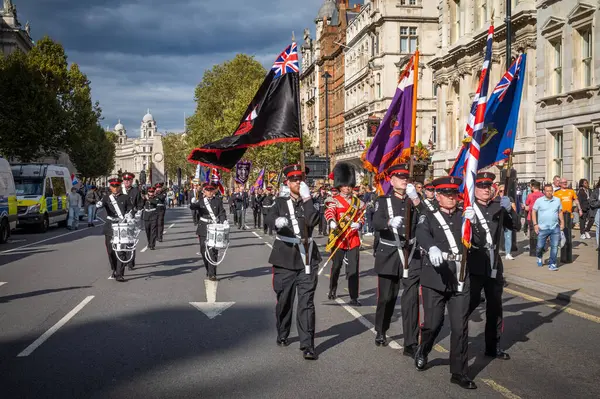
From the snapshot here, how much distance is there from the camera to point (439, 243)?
19.8 feet

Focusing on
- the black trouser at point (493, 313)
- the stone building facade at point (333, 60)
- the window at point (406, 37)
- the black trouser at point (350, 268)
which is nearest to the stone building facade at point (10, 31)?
the stone building facade at point (333, 60)

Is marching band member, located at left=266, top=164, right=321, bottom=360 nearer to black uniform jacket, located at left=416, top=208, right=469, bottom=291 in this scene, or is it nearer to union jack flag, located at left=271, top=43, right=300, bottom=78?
black uniform jacket, located at left=416, top=208, right=469, bottom=291

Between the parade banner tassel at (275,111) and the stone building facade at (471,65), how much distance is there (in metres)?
21.3

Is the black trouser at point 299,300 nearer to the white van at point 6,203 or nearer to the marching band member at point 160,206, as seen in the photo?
the marching band member at point 160,206

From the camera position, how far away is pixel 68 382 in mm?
5953

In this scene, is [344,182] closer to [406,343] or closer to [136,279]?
[406,343]

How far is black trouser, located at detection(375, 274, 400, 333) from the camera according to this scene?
731 centimetres

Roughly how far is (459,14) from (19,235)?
993 inches

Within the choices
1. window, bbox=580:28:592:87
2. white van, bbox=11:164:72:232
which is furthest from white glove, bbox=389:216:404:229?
white van, bbox=11:164:72:232

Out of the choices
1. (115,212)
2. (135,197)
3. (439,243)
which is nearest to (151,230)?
(135,197)

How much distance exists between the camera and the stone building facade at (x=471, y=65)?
29.9m

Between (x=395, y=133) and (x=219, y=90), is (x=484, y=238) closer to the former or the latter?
(x=395, y=133)

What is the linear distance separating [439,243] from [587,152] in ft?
68.9

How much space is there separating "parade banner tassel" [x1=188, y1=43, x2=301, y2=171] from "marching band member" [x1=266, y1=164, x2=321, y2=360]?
4.36 ft
